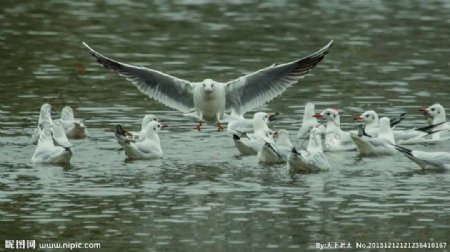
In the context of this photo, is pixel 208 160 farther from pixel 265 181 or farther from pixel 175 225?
pixel 175 225

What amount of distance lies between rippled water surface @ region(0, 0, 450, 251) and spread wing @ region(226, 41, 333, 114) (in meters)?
0.79

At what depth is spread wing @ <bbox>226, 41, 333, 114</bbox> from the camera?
70.9ft

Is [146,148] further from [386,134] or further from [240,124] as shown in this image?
[386,134]

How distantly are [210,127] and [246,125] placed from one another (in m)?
1.01

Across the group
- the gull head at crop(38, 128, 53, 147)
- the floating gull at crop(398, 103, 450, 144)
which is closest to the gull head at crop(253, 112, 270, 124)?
the floating gull at crop(398, 103, 450, 144)

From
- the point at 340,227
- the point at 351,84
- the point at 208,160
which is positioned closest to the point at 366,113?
the point at 208,160

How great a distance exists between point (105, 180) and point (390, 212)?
4.12 meters

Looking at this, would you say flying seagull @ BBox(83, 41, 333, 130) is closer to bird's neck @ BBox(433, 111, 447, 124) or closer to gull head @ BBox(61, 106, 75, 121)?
gull head @ BBox(61, 106, 75, 121)

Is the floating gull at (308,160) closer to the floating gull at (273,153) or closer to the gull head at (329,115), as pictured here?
the floating gull at (273,153)

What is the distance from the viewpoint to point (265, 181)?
19000 mm

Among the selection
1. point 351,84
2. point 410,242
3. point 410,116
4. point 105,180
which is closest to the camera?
point 410,242

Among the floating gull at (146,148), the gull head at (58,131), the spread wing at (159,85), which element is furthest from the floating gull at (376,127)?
the gull head at (58,131)

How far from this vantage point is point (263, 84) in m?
21.9

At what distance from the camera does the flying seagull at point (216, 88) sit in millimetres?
21625
